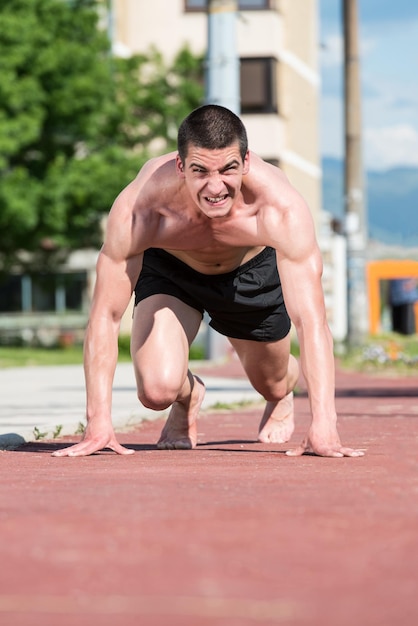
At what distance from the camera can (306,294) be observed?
720 centimetres

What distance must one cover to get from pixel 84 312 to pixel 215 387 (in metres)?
31.9

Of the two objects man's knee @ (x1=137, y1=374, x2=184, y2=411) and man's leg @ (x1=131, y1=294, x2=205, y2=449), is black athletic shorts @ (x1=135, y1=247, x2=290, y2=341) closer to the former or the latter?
man's leg @ (x1=131, y1=294, x2=205, y2=449)

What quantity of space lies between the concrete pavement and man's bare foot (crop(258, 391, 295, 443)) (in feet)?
4.73

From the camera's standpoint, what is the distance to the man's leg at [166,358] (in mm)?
7781

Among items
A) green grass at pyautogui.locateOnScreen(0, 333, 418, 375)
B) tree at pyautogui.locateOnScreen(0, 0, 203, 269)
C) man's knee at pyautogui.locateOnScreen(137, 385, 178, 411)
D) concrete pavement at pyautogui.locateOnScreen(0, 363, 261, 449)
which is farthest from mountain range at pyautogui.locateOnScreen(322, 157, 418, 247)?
man's knee at pyautogui.locateOnScreen(137, 385, 178, 411)

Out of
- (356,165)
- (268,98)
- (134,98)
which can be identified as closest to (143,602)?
(356,165)

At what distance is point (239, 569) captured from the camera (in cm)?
374

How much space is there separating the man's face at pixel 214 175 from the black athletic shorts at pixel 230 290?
951mm

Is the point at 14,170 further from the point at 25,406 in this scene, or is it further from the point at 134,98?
the point at 25,406

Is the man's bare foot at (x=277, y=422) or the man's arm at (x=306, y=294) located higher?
the man's arm at (x=306, y=294)

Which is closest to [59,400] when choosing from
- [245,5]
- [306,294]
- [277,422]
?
[277,422]

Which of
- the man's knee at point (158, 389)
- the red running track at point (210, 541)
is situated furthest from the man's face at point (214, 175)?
the red running track at point (210, 541)

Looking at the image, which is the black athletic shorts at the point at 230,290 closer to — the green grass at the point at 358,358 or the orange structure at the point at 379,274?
the green grass at the point at 358,358

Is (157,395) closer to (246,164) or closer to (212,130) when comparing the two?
(246,164)
